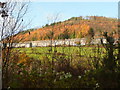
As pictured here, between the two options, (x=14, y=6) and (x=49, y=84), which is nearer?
(x=49, y=84)

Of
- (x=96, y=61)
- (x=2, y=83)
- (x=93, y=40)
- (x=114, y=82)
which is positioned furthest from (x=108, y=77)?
(x=93, y=40)

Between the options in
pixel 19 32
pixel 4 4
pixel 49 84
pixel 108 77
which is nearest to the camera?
pixel 49 84

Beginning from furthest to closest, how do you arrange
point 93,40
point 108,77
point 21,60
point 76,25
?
1. point 76,25
2. point 93,40
3. point 21,60
4. point 108,77

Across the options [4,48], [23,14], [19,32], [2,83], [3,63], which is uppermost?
[23,14]

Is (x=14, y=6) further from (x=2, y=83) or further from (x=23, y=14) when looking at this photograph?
(x=2, y=83)

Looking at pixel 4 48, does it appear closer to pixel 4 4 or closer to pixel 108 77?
pixel 4 4

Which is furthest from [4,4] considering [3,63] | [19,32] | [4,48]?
[3,63]

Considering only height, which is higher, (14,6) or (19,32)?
(14,6)
